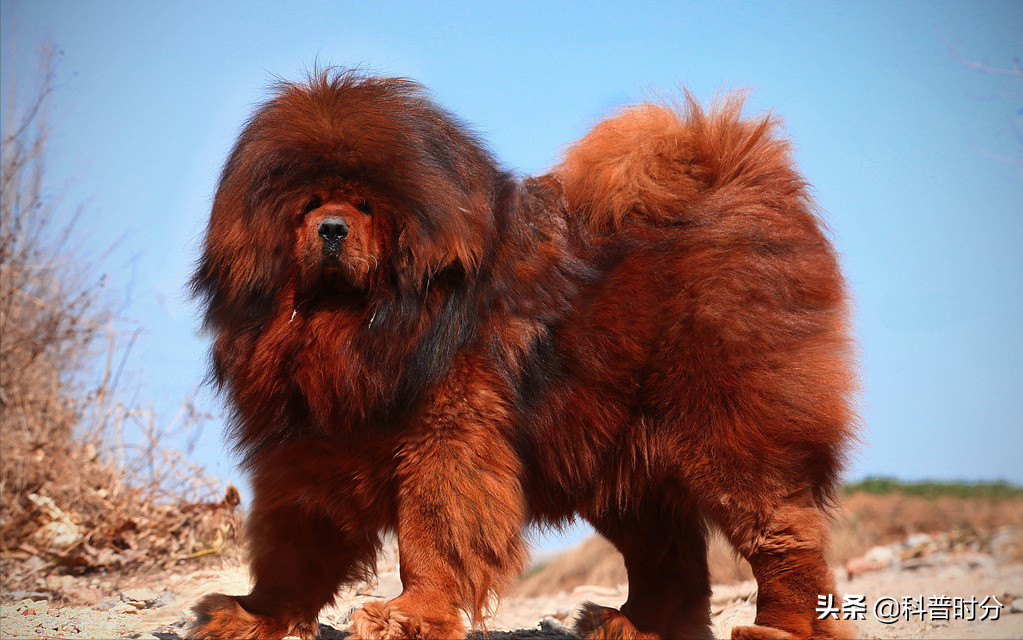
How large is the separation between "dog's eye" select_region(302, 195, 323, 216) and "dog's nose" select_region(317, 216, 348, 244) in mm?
243

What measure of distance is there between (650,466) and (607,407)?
373 mm

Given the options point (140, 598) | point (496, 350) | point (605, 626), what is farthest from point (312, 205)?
point (140, 598)

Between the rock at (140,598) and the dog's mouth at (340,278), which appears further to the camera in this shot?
the rock at (140,598)

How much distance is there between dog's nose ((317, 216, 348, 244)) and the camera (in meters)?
3.28

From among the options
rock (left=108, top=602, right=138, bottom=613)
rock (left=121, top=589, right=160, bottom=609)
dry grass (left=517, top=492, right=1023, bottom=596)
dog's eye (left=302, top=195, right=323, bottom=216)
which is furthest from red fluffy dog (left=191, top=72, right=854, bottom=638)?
dry grass (left=517, top=492, right=1023, bottom=596)

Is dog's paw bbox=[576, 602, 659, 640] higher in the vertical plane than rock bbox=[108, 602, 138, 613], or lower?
higher

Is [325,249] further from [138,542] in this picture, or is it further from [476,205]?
[138,542]

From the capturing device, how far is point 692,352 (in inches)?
150

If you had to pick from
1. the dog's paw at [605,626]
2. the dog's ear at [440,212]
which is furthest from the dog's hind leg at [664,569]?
the dog's ear at [440,212]

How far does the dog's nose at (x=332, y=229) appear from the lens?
3283mm

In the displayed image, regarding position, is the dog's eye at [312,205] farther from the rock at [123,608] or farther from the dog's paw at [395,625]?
the rock at [123,608]

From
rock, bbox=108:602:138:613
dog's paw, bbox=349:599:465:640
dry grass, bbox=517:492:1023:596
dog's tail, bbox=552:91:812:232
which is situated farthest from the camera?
dry grass, bbox=517:492:1023:596

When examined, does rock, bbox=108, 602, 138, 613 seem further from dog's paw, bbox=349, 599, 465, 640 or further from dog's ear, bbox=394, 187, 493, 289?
dog's ear, bbox=394, 187, 493, 289

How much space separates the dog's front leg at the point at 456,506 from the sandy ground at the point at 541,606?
1.00 meters
